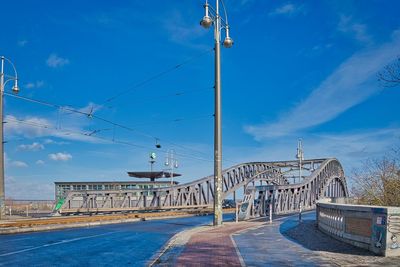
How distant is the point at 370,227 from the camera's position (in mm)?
11914

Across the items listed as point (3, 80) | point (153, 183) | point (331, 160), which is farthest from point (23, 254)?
point (331, 160)

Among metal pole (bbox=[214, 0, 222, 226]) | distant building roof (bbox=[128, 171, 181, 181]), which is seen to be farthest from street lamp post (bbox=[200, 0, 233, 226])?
distant building roof (bbox=[128, 171, 181, 181])

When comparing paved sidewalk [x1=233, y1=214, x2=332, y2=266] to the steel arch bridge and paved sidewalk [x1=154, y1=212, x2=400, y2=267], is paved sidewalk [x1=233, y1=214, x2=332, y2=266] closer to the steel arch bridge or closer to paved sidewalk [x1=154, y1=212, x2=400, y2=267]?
paved sidewalk [x1=154, y1=212, x2=400, y2=267]

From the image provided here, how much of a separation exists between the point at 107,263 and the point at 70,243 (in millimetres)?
5286

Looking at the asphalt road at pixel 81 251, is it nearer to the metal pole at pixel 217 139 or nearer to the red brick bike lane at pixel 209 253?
the red brick bike lane at pixel 209 253

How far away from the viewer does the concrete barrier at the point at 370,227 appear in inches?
436

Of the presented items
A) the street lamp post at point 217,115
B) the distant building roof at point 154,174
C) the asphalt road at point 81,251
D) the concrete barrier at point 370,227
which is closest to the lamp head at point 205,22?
the street lamp post at point 217,115

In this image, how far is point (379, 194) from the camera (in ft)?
57.3

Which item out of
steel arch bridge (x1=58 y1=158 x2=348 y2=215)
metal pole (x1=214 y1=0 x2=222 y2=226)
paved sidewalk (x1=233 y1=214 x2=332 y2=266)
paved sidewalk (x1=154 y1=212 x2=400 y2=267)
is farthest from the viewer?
steel arch bridge (x1=58 y1=158 x2=348 y2=215)

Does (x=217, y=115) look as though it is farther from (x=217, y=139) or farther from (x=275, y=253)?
(x=275, y=253)

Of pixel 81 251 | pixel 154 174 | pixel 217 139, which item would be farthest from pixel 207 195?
pixel 81 251

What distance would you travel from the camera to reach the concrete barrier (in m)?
11.1

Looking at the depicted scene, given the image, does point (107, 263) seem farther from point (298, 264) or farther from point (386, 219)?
point (386, 219)

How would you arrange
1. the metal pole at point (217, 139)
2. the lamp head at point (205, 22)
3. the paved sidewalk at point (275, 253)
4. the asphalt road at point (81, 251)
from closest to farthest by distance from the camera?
the paved sidewalk at point (275, 253) → the asphalt road at point (81, 251) → the lamp head at point (205, 22) → the metal pole at point (217, 139)
